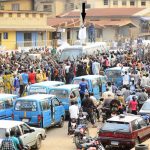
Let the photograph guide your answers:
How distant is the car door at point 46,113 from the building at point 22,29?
3421cm

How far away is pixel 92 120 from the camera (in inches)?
981

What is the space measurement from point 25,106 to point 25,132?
3.21m

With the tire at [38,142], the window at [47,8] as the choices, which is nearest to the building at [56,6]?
the window at [47,8]

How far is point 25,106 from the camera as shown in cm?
2302

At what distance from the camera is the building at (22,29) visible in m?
59.3

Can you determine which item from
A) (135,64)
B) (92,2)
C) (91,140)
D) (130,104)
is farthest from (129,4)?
(91,140)

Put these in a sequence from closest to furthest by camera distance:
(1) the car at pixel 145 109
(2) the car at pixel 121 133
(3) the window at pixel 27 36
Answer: (2) the car at pixel 121 133 < (1) the car at pixel 145 109 < (3) the window at pixel 27 36

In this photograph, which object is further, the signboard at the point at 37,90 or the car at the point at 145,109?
the signboard at the point at 37,90

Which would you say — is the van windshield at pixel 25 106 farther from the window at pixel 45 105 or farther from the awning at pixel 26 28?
the awning at pixel 26 28

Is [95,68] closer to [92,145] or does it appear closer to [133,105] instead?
[133,105]

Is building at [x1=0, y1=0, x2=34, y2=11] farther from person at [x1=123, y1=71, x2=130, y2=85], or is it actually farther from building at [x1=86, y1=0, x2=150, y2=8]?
person at [x1=123, y1=71, x2=130, y2=85]

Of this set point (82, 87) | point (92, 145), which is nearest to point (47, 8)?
point (82, 87)

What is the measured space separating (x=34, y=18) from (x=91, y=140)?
1781 inches

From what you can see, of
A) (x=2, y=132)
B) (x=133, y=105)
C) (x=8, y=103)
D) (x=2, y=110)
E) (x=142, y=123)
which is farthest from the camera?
(x=133, y=105)
